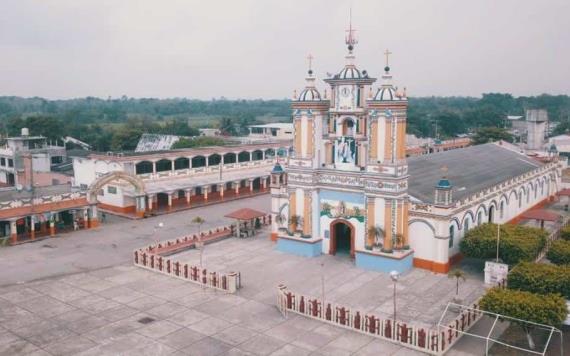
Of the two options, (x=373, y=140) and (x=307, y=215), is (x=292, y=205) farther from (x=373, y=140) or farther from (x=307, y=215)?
(x=373, y=140)

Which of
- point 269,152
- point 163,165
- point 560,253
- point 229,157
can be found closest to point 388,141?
point 560,253

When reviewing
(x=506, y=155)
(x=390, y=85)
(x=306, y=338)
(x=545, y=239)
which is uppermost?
(x=390, y=85)

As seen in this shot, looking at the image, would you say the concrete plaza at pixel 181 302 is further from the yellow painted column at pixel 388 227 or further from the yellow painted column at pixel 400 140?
the yellow painted column at pixel 400 140

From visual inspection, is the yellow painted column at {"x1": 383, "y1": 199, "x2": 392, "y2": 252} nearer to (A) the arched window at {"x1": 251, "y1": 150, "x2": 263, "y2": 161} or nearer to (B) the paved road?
(B) the paved road

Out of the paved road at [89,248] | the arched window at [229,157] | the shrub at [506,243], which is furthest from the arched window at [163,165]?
the shrub at [506,243]

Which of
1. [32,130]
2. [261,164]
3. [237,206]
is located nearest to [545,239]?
[237,206]

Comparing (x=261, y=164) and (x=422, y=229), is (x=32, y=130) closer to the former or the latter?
(x=261, y=164)

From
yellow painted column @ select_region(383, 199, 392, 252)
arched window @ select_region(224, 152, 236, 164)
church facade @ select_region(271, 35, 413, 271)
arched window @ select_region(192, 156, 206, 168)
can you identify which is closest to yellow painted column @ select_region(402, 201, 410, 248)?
church facade @ select_region(271, 35, 413, 271)
